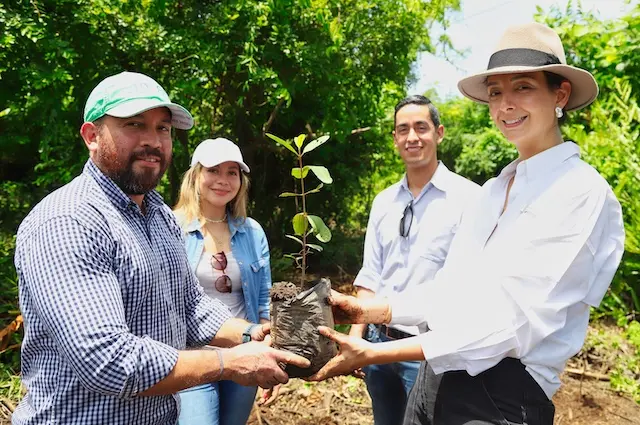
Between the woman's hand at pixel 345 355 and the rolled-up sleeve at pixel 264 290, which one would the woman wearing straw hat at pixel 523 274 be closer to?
the woman's hand at pixel 345 355

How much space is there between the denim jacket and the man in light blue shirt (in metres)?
0.61

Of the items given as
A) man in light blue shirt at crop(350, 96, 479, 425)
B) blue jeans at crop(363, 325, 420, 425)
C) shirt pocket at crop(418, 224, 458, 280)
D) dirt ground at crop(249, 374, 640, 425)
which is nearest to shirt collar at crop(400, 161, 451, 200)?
man in light blue shirt at crop(350, 96, 479, 425)

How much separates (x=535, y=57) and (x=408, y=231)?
1.35m

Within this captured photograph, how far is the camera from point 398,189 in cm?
316

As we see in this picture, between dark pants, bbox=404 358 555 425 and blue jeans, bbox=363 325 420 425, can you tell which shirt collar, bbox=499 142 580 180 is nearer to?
dark pants, bbox=404 358 555 425

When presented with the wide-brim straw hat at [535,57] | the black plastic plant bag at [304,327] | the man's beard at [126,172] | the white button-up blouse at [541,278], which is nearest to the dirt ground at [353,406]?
the black plastic plant bag at [304,327]

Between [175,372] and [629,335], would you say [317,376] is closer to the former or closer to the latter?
[175,372]

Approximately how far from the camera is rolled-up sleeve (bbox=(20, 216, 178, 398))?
1.45 m

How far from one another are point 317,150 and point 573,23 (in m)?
4.06

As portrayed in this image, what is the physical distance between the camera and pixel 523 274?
5.45 ft

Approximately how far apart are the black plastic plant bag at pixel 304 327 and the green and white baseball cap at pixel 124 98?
883 millimetres

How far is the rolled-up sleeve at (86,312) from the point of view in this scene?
1.45 metres

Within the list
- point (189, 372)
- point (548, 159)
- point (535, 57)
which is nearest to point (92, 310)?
point (189, 372)

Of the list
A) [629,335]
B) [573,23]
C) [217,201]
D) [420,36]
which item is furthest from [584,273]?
[573,23]
